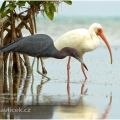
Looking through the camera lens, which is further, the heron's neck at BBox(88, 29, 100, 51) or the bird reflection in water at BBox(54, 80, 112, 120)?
the heron's neck at BBox(88, 29, 100, 51)

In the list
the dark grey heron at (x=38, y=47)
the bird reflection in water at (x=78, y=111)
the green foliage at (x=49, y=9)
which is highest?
the green foliage at (x=49, y=9)

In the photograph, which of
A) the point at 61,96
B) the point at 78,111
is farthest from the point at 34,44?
the point at 78,111

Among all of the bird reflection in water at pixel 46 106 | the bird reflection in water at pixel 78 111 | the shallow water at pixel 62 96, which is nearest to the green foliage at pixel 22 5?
the shallow water at pixel 62 96

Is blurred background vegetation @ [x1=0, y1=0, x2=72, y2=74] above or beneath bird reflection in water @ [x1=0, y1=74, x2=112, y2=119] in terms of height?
above

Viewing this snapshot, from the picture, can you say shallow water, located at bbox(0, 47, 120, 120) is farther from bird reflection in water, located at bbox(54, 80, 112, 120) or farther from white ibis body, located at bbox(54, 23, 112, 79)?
white ibis body, located at bbox(54, 23, 112, 79)

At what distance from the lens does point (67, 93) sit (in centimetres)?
1286

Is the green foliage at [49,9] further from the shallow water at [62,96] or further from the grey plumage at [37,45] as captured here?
the shallow water at [62,96]

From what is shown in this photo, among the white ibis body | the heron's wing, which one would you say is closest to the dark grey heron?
the heron's wing

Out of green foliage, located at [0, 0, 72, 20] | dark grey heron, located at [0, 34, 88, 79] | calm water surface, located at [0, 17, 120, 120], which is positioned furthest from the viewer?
green foliage, located at [0, 0, 72, 20]

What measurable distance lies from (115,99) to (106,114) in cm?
171

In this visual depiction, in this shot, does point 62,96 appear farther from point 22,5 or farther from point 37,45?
point 22,5

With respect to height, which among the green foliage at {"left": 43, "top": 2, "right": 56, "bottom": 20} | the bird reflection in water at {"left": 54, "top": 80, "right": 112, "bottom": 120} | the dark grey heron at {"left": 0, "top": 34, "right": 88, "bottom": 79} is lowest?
the bird reflection in water at {"left": 54, "top": 80, "right": 112, "bottom": 120}

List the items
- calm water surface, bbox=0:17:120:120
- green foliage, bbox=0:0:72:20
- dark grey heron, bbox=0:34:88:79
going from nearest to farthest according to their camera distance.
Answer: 1. calm water surface, bbox=0:17:120:120
2. dark grey heron, bbox=0:34:88:79
3. green foliage, bbox=0:0:72:20

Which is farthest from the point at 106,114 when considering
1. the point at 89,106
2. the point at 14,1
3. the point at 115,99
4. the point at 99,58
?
the point at 99,58
